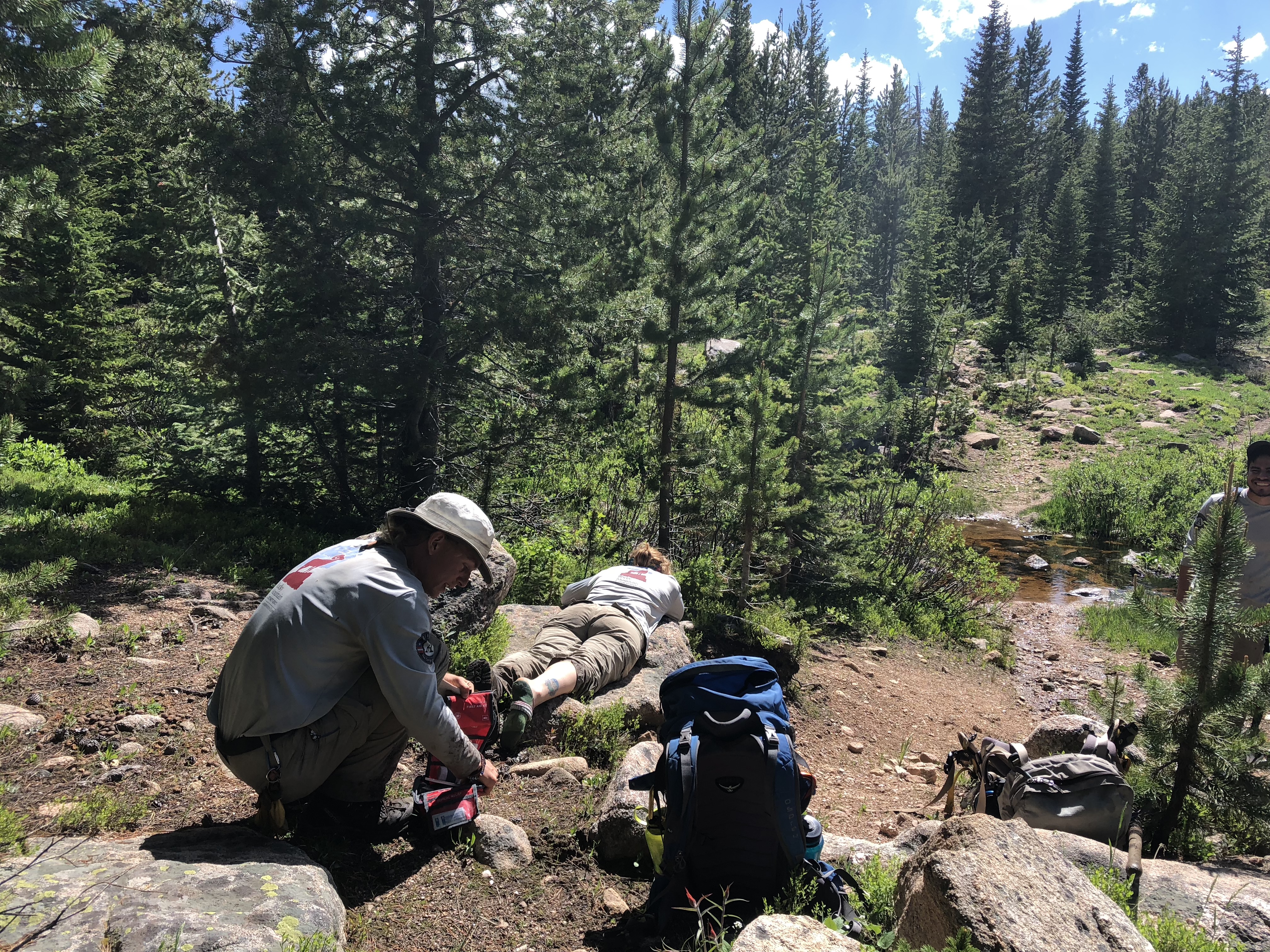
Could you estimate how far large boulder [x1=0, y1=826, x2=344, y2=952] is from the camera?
7.29 feet

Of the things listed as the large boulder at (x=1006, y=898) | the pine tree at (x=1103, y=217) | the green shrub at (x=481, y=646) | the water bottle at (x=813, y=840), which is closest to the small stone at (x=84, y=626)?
the green shrub at (x=481, y=646)

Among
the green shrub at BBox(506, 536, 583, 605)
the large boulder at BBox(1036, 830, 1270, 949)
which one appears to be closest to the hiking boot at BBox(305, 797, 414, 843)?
the large boulder at BBox(1036, 830, 1270, 949)

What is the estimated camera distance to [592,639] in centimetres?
581

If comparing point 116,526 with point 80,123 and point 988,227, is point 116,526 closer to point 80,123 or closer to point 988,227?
point 80,123

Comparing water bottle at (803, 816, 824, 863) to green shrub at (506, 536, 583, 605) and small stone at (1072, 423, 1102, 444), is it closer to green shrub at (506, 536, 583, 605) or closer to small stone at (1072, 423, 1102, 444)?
green shrub at (506, 536, 583, 605)

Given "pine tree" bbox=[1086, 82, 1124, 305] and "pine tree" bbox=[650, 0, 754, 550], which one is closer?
"pine tree" bbox=[650, 0, 754, 550]

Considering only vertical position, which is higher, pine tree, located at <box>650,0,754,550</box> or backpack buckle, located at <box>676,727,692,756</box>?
pine tree, located at <box>650,0,754,550</box>

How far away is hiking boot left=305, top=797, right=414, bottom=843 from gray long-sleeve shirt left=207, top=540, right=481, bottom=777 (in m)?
0.62

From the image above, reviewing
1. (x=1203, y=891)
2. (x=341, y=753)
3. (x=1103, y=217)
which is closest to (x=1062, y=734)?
(x=1203, y=891)

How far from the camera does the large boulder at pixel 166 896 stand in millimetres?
2221

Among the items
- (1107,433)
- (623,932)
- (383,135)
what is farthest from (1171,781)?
(1107,433)

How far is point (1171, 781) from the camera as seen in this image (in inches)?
176

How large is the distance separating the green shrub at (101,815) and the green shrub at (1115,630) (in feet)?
36.0

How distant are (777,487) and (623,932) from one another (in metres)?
6.44
